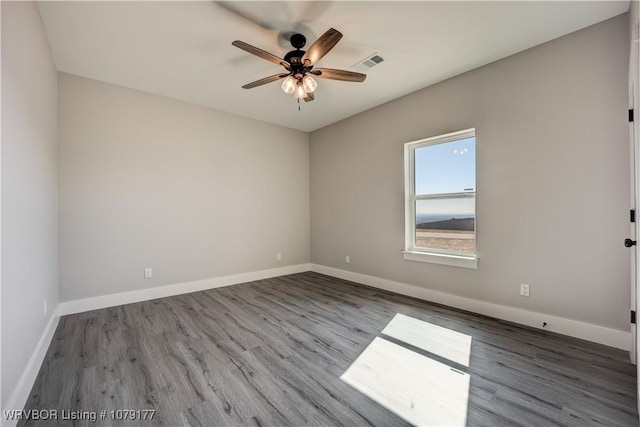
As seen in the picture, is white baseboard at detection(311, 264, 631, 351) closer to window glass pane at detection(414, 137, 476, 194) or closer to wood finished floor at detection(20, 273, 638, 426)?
wood finished floor at detection(20, 273, 638, 426)

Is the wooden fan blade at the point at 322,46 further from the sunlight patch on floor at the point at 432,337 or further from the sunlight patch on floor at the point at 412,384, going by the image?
the sunlight patch on floor at the point at 432,337

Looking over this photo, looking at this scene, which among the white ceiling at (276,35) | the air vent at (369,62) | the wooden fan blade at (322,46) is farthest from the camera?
the air vent at (369,62)

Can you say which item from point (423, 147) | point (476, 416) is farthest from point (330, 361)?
point (423, 147)

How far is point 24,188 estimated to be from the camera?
5.98 ft

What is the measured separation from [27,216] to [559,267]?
4.36 metres

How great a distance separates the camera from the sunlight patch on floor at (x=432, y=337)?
7.14 feet

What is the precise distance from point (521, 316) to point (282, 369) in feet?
7.95

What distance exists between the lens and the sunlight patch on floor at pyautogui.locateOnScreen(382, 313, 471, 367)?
2.18m

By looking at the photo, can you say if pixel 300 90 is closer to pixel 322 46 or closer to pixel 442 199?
pixel 322 46

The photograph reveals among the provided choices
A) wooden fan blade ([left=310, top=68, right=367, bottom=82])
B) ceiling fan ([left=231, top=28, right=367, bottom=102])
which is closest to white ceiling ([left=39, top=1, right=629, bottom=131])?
ceiling fan ([left=231, top=28, right=367, bottom=102])

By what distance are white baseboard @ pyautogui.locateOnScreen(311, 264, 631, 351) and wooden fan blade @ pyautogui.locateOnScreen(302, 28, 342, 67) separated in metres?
2.98

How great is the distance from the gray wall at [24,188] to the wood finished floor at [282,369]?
40 cm

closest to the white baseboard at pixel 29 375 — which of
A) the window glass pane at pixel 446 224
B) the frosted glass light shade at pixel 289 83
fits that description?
the frosted glass light shade at pixel 289 83

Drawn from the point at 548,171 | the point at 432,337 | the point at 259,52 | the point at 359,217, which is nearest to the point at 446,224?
the point at 548,171
